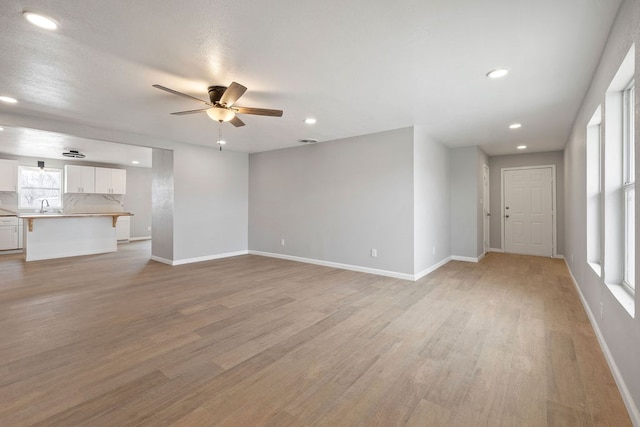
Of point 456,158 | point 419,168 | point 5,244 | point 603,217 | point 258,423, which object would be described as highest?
point 456,158

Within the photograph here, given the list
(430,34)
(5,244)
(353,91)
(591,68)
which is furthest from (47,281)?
(591,68)

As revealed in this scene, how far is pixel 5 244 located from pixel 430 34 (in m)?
10.2

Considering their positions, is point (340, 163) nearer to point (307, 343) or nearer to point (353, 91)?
point (353, 91)

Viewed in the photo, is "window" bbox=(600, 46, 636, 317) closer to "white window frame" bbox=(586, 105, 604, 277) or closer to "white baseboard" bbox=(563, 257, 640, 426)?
"white baseboard" bbox=(563, 257, 640, 426)

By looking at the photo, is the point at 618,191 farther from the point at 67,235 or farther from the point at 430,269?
the point at 67,235

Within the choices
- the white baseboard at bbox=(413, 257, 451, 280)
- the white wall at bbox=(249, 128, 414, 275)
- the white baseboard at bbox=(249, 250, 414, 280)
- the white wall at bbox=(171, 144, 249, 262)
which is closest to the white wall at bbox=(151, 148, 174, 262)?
the white wall at bbox=(171, 144, 249, 262)

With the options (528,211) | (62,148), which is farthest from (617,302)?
(62,148)

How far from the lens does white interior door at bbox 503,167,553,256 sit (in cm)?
673

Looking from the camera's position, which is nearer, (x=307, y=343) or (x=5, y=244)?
(x=307, y=343)

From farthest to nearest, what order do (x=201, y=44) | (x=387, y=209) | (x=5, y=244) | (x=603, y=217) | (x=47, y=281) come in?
(x=5, y=244), (x=387, y=209), (x=47, y=281), (x=603, y=217), (x=201, y=44)

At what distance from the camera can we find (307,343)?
2.55 meters

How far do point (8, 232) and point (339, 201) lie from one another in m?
8.29

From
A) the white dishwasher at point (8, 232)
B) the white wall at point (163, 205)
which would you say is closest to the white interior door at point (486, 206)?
the white wall at point (163, 205)

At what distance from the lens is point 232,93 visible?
2.76 meters
